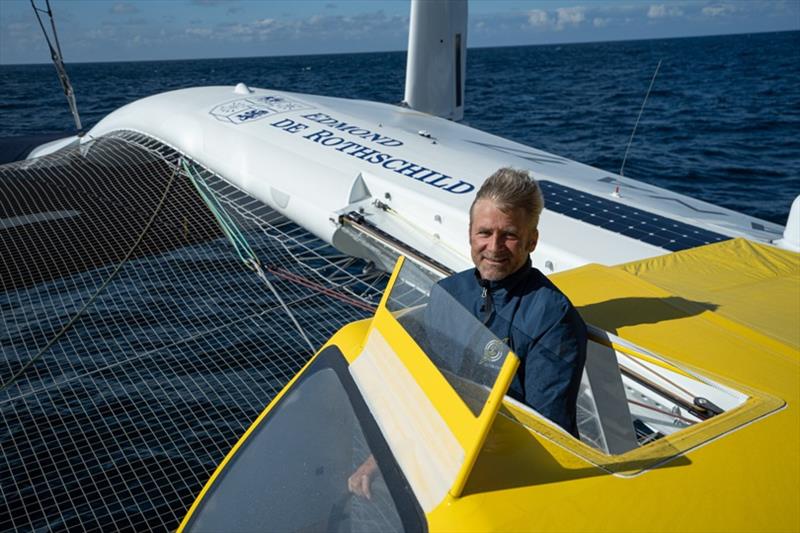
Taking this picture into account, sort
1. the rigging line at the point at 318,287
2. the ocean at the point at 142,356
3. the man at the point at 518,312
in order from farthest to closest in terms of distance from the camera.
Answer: the rigging line at the point at 318,287, the ocean at the point at 142,356, the man at the point at 518,312

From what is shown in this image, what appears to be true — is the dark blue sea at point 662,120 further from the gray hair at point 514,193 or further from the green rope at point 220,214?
the gray hair at point 514,193

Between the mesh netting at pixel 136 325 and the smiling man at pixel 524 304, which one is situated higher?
the smiling man at pixel 524 304

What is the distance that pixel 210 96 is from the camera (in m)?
9.84

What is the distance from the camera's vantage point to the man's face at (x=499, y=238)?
2.28 metres

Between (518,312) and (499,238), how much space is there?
0.90ft

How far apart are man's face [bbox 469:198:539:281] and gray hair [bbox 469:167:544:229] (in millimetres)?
19

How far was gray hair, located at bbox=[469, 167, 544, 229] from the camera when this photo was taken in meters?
2.25

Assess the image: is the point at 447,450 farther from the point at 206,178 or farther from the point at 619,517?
the point at 206,178

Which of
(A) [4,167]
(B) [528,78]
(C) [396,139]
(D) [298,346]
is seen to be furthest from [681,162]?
(B) [528,78]

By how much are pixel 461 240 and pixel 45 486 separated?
11.9 feet

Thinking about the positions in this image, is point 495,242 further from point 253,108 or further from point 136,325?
point 253,108

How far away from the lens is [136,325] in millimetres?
6141

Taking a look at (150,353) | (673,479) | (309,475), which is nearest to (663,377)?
(673,479)

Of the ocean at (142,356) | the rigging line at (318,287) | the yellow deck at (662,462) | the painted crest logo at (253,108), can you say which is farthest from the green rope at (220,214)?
the yellow deck at (662,462)
